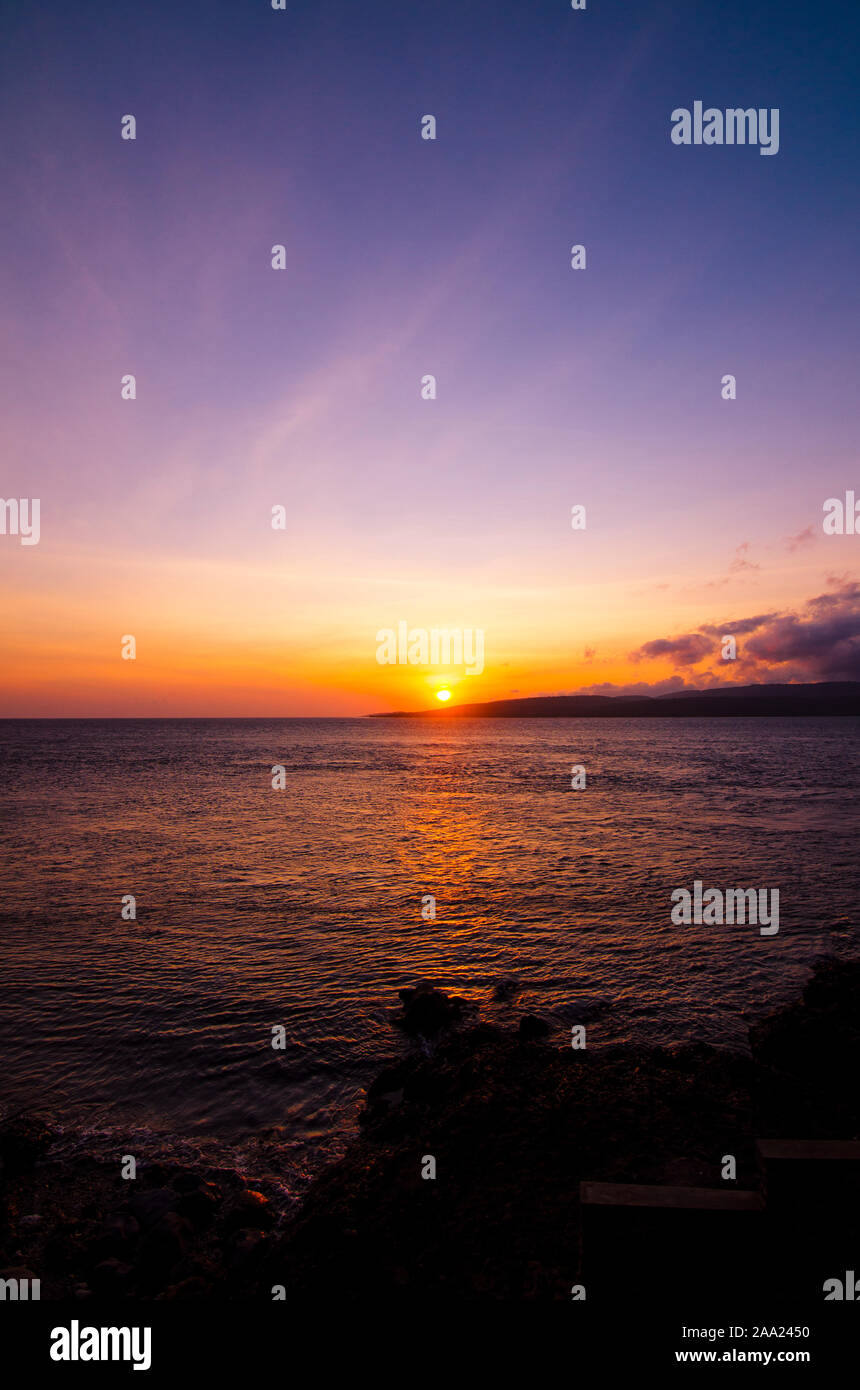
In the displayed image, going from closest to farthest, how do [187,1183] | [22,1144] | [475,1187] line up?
1. [475,1187]
2. [187,1183]
3. [22,1144]

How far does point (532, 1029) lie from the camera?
1263 centimetres

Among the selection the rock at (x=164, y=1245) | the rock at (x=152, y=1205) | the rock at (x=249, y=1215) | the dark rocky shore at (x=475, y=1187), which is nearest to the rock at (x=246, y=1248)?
the dark rocky shore at (x=475, y=1187)

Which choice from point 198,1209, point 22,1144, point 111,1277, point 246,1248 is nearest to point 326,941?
point 22,1144

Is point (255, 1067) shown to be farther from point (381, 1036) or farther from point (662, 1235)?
point (662, 1235)

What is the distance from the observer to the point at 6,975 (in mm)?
16609

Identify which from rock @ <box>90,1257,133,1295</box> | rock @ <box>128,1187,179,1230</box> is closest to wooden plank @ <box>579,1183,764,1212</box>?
rock @ <box>90,1257,133,1295</box>

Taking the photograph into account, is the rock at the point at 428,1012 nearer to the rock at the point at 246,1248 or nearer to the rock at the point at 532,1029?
the rock at the point at 532,1029

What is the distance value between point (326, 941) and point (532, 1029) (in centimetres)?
821

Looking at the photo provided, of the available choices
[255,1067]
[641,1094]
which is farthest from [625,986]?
[255,1067]

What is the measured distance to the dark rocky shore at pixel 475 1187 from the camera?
6.40m

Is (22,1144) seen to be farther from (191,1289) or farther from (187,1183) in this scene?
(191,1289)

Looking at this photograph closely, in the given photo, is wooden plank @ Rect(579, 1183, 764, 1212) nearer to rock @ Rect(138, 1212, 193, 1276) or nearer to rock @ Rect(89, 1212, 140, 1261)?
rock @ Rect(138, 1212, 193, 1276)

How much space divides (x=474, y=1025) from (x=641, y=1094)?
14.3 ft

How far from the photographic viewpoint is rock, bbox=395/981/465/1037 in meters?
13.5
